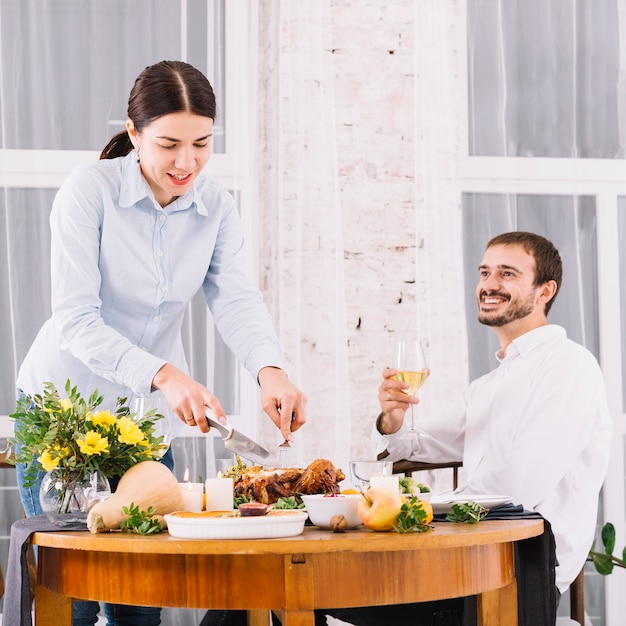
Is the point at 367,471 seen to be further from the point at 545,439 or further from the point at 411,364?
the point at 545,439

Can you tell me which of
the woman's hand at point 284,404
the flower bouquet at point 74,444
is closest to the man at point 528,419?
the woman's hand at point 284,404

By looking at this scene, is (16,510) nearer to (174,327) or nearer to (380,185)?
(174,327)

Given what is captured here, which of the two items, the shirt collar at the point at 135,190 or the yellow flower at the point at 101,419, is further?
the shirt collar at the point at 135,190

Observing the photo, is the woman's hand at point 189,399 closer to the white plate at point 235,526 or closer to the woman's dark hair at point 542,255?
the white plate at point 235,526

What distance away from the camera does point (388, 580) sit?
143cm

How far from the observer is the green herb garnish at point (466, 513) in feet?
5.31

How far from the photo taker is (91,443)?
61.8 inches

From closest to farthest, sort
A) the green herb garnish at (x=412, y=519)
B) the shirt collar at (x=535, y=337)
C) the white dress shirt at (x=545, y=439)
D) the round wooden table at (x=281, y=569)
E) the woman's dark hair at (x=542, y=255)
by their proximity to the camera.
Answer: the round wooden table at (x=281, y=569)
the green herb garnish at (x=412, y=519)
the white dress shirt at (x=545, y=439)
the shirt collar at (x=535, y=337)
the woman's dark hair at (x=542, y=255)

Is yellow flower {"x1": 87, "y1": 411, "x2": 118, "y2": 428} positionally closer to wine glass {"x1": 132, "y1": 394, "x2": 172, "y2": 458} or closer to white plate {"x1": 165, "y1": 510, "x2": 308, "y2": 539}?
wine glass {"x1": 132, "y1": 394, "x2": 172, "y2": 458}

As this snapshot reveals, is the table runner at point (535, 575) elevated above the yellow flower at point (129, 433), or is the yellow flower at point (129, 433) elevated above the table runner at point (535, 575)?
the yellow flower at point (129, 433)

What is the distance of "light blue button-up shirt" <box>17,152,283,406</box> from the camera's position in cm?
201

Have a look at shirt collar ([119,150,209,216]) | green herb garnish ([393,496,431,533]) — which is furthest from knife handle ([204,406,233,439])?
shirt collar ([119,150,209,216])

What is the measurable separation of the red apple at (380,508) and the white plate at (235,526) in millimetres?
120

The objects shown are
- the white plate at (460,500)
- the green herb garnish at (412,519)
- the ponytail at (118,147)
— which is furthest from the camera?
the ponytail at (118,147)
